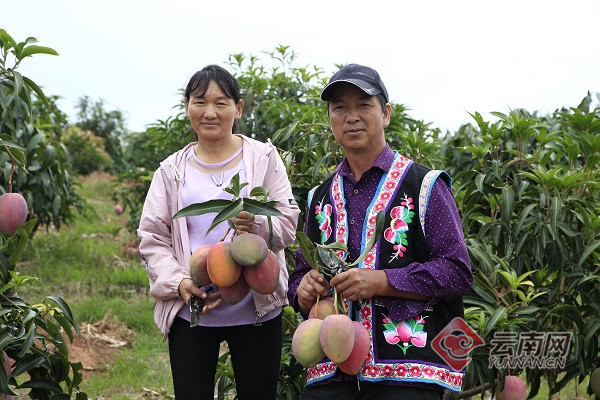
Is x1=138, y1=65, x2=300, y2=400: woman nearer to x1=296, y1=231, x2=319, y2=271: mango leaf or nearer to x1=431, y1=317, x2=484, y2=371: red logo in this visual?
x1=296, y1=231, x2=319, y2=271: mango leaf

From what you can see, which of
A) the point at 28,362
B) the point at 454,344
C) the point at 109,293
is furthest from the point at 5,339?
the point at 109,293

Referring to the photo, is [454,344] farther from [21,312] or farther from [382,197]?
[21,312]

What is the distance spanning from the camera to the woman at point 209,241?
7.79 feet

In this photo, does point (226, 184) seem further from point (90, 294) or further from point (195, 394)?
point (90, 294)

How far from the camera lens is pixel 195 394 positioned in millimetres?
2391

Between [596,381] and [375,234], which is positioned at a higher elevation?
[375,234]

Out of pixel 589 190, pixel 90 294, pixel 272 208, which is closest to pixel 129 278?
pixel 90 294

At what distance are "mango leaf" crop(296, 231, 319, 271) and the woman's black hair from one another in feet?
2.15

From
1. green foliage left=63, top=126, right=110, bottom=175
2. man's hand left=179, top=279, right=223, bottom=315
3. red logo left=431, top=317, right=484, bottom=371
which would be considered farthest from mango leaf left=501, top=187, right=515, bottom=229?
green foliage left=63, top=126, right=110, bottom=175

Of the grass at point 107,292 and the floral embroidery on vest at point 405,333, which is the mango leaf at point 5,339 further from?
the grass at point 107,292

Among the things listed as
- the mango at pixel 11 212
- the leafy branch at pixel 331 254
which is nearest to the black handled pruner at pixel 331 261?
the leafy branch at pixel 331 254

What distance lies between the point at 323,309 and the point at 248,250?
256 millimetres

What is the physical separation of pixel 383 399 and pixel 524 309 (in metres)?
1.14

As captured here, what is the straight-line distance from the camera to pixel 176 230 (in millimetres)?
2412
